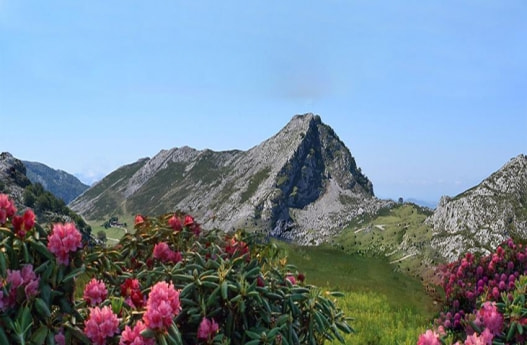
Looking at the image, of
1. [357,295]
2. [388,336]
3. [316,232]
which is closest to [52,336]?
[388,336]

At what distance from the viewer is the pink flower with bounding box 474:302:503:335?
5332 millimetres

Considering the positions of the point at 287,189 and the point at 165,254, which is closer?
the point at 165,254

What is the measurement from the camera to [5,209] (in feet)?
14.4

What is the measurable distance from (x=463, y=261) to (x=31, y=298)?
9.38 meters

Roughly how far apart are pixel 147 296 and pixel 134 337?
145cm

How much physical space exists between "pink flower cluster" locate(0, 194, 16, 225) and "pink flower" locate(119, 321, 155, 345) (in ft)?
6.06

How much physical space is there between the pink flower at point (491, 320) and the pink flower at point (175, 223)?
466cm

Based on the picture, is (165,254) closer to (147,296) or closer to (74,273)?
(147,296)

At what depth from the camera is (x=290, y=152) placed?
430 ft

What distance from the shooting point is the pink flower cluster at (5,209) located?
14.1 feet

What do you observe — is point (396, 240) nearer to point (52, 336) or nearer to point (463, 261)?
point (463, 261)

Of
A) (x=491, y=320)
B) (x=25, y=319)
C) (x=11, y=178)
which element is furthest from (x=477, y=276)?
(x=11, y=178)

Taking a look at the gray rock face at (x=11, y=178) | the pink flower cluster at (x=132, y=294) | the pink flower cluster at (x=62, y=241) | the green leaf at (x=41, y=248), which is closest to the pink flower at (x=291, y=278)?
the pink flower cluster at (x=132, y=294)

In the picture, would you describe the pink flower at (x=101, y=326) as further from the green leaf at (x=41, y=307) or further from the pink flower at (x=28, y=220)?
the pink flower at (x=28, y=220)
